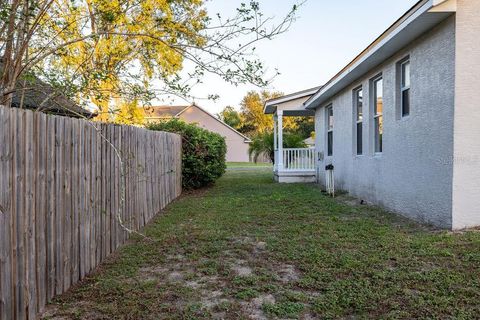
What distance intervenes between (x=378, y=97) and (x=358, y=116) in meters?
1.40

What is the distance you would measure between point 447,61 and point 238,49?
3223 millimetres

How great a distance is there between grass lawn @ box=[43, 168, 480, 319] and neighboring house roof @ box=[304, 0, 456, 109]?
303 centimetres

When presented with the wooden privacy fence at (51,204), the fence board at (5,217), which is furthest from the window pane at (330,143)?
the fence board at (5,217)

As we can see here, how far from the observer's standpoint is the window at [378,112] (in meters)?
8.55

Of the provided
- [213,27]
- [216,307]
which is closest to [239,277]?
[216,307]

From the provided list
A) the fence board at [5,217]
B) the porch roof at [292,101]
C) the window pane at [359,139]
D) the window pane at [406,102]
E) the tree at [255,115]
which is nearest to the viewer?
the fence board at [5,217]

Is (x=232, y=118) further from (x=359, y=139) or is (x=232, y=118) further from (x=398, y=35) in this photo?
(x=398, y=35)

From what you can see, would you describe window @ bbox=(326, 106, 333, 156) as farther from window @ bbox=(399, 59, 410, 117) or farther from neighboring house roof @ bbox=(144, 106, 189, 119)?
window @ bbox=(399, 59, 410, 117)

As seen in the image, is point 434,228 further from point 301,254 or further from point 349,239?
point 301,254

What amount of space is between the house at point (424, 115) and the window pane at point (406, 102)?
2cm

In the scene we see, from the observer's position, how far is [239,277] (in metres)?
3.93

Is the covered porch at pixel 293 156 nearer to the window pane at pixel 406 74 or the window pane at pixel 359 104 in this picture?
the window pane at pixel 359 104

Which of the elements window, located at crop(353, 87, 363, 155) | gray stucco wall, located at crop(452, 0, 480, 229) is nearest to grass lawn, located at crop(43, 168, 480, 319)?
gray stucco wall, located at crop(452, 0, 480, 229)

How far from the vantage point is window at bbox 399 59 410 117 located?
23.6ft
